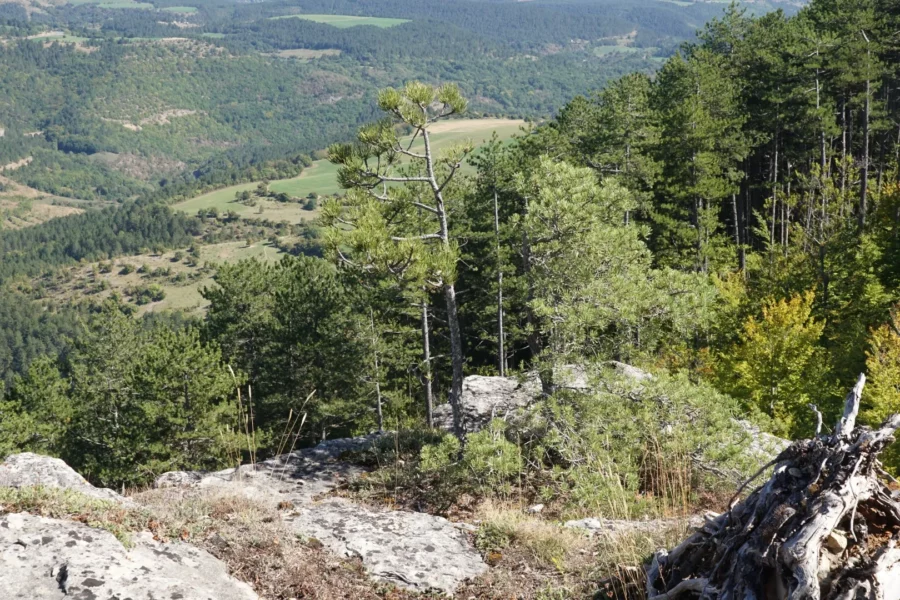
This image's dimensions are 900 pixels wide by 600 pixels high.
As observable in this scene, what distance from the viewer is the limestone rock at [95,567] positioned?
451 cm

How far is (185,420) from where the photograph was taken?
2803 cm

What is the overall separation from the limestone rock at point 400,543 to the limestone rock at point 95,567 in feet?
5.21

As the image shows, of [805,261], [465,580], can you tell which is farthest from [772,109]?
[465,580]

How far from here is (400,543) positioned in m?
6.91

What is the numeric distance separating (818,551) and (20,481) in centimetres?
839

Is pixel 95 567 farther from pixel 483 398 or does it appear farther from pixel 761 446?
pixel 483 398

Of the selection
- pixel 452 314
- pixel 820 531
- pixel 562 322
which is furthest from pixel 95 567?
pixel 562 322

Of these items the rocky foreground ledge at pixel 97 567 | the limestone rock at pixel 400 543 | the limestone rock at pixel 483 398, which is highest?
the rocky foreground ledge at pixel 97 567

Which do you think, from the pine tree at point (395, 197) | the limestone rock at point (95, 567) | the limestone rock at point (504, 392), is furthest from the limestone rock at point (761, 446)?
the limestone rock at point (95, 567)

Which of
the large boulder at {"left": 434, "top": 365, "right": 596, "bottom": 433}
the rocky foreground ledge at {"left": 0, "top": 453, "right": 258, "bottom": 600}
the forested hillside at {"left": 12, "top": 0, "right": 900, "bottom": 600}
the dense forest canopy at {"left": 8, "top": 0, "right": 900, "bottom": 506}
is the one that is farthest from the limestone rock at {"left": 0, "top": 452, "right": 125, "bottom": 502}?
the large boulder at {"left": 434, "top": 365, "right": 596, "bottom": 433}

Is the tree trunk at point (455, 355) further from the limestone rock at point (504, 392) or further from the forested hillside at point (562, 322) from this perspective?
the limestone rock at point (504, 392)

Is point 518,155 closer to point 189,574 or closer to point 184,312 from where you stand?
point 189,574

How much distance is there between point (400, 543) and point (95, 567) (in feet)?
9.76

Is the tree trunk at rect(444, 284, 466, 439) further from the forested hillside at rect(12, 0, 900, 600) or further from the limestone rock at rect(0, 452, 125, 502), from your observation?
the limestone rock at rect(0, 452, 125, 502)
